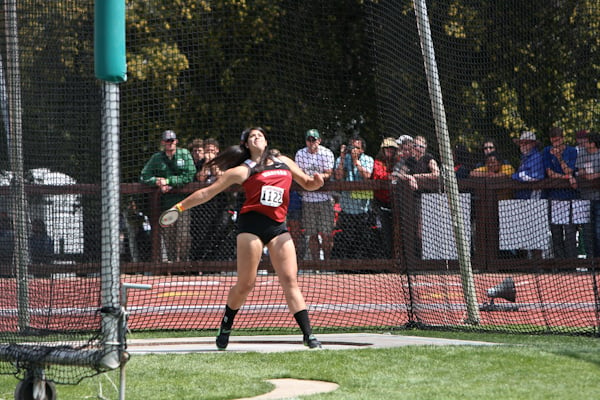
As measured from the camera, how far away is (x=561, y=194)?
1209cm

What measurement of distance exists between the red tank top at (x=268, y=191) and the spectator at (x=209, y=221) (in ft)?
13.4

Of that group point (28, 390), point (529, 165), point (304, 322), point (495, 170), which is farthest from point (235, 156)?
point (529, 165)

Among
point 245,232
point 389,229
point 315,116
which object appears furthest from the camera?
point 315,116

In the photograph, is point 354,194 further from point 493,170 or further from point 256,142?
point 256,142

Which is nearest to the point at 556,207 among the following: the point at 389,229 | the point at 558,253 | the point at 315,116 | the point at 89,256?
the point at 558,253

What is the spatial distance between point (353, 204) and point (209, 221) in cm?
204

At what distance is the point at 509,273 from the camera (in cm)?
1230

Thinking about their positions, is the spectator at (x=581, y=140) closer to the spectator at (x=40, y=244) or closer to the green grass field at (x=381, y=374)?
the green grass field at (x=381, y=374)

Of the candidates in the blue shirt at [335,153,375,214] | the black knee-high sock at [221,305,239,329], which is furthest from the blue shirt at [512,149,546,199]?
the black knee-high sock at [221,305,239,329]

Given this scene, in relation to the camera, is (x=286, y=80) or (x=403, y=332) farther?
(x=286, y=80)

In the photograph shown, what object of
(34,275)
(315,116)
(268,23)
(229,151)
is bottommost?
(34,275)

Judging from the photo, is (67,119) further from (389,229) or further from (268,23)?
(268,23)

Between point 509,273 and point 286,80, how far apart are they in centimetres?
489

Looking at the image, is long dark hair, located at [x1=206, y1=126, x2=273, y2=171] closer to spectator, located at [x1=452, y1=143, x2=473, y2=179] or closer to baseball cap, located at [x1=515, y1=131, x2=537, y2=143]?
spectator, located at [x1=452, y1=143, x2=473, y2=179]
